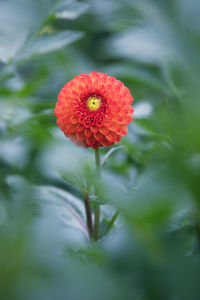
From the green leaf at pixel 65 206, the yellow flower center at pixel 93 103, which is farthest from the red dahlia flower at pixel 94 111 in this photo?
the green leaf at pixel 65 206

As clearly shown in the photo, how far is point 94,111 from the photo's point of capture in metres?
0.60

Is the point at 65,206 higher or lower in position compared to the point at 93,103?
lower

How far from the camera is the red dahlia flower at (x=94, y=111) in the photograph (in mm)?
587

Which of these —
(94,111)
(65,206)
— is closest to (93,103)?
(94,111)

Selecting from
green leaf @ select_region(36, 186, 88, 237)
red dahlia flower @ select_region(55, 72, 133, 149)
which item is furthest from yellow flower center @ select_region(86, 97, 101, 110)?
green leaf @ select_region(36, 186, 88, 237)

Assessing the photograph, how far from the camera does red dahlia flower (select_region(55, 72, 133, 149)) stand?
1.93 feet

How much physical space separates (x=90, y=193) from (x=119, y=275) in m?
0.33

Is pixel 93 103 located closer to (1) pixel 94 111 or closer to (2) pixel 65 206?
(1) pixel 94 111

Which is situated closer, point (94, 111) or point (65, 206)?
point (94, 111)

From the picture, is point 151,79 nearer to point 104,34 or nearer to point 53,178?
point 53,178

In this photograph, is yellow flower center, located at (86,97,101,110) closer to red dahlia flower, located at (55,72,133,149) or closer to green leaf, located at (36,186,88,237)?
red dahlia flower, located at (55,72,133,149)

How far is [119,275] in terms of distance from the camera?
0.97ft

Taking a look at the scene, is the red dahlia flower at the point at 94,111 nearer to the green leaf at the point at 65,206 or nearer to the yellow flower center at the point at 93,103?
the yellow flower center at the point at 93,103

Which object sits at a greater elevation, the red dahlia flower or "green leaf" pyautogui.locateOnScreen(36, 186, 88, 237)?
the red dahlia flower
